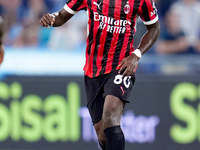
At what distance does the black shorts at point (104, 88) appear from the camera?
4.40 meters

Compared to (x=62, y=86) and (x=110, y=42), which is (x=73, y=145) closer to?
(x=62, y=86)

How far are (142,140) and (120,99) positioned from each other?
2.51 meters

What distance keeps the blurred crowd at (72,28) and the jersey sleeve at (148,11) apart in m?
2.49

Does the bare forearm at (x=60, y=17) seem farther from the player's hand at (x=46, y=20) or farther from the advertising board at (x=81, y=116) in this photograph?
the advertising board at (x=81, y=116)

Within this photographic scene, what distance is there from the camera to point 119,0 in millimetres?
4547

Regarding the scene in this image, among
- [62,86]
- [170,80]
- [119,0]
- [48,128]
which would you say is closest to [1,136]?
[48,128]

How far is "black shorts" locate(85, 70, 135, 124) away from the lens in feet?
14.4

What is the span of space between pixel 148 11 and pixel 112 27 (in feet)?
1.44

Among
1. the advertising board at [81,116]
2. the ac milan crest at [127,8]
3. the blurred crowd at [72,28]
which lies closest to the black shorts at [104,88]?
the ac milan crest at [127,8]

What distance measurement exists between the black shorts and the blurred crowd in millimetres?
2615

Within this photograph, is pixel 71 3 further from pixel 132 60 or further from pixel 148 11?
pixel 132 60

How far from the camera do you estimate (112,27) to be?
4555 mm

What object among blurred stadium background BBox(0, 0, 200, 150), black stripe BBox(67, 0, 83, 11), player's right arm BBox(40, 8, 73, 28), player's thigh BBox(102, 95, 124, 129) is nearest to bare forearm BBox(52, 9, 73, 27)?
player's right arm BBox(40, 8, 73, 28)

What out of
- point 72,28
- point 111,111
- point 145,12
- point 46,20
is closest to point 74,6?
point 46,20
